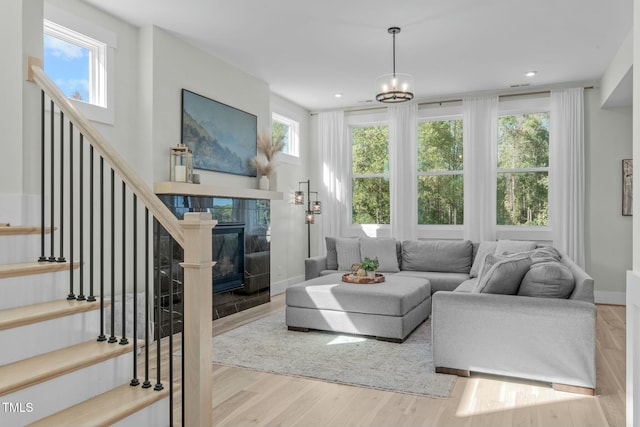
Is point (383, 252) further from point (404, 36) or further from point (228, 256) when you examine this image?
point (404, 36)

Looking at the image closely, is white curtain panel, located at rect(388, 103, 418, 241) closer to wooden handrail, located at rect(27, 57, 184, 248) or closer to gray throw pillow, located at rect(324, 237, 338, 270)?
gray throw pillow, located at rect(324, 237, 338, 270)

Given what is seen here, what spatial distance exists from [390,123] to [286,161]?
174 centimetres

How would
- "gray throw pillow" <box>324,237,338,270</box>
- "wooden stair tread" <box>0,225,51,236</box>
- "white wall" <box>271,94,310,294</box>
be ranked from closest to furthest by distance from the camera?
1. "wooden stair tread" <box>0,225,51,236</box>
2. "gray throw pillow" <box>324,237,338,270</box>
3. "white wall" <box>271,94,310,294</box>

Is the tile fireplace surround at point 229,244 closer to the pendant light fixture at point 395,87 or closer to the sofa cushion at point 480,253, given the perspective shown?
the pendant light fixture at point 395,87

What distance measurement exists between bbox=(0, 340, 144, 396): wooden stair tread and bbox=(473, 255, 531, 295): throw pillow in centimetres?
239

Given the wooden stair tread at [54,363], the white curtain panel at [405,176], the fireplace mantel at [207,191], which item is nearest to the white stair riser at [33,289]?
the wooden stair tread at [54,363]

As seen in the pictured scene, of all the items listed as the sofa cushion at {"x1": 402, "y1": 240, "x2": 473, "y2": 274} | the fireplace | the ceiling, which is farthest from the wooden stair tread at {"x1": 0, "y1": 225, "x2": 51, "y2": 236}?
the sofa cushion at {"x1": 402, "y1": 240, "x2": 473, "y2": 274}

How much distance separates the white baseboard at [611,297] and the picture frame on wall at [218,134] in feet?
15.9

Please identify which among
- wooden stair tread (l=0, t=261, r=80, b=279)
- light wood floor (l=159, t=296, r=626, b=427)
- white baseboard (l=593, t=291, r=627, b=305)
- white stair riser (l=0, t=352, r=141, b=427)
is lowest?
light wood floor (l=159, t=296, r=626, b=427)

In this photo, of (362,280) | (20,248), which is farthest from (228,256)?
(20,248)

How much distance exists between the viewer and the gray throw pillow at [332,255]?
6.61 metres

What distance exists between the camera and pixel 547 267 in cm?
332

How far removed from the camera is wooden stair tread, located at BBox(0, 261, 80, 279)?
2.30 meters

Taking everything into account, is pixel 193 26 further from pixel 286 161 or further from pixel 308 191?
pixel 308 191
